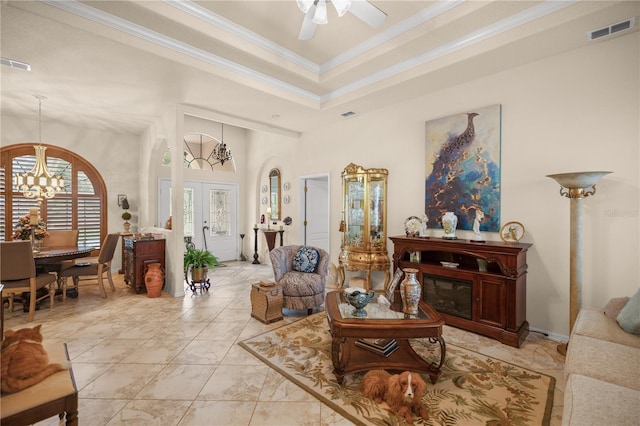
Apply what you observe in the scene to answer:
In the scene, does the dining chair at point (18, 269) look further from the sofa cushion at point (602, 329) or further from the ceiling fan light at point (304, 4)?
the sofa cushion at point (602, 329)

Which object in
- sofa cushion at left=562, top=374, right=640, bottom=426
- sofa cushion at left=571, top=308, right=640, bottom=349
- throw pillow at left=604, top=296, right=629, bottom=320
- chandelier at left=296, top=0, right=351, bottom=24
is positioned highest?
chandelier at left=296, top=0, right=351, bottom=24

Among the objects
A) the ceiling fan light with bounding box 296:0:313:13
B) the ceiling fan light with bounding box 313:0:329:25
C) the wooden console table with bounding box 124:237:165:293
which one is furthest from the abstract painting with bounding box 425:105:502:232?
the wooden console table with bounding box 124:237:165:293

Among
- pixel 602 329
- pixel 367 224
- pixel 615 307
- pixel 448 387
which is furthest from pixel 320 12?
pixel 615 307

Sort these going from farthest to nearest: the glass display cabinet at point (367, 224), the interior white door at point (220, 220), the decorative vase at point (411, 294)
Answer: the interior white door at point (220, 220) < the glass display cabinet at point (367, 224) < the decorative vase at point (411, 294)

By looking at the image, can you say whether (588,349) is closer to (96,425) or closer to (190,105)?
(96,425)

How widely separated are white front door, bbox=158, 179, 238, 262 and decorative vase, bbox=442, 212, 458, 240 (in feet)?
18.5

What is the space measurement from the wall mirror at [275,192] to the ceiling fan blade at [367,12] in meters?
4.91

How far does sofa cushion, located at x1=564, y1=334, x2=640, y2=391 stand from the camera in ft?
5.38

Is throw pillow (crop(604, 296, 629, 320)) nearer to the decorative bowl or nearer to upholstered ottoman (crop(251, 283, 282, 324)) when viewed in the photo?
the decorative bowl

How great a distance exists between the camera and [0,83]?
400 centimetres

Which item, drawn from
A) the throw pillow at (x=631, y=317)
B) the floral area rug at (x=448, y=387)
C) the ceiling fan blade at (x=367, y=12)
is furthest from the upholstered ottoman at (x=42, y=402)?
the throw pillow at (x=631, y=317)

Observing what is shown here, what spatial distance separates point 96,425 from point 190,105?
13.5 feet

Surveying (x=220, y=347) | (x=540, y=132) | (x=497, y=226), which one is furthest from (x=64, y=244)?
(x=540, y=132)

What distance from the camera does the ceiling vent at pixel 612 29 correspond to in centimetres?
258
